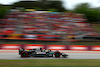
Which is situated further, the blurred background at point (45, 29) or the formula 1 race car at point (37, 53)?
the blurred background at point (45, 29)

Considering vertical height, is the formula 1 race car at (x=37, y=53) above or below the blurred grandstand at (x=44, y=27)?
below

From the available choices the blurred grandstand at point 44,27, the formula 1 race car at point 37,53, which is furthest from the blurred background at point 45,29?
the formula 1 race car at point 37,53

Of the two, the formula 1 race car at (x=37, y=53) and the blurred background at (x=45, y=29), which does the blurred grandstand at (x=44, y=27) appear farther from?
the formula 1 race car at (x=37, y=53)

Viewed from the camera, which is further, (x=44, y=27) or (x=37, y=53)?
(x=44, y=27)

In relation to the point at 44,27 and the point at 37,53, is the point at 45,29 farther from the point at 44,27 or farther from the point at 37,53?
the point at 37,53

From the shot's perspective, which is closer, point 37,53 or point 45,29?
point 37,53

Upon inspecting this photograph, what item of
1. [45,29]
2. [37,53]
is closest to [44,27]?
[45,29]

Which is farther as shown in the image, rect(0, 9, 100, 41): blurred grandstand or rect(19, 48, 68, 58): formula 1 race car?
rect(0, 9, 100, 41): blurred grandstand

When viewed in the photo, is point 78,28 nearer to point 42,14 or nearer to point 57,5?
point 42,14

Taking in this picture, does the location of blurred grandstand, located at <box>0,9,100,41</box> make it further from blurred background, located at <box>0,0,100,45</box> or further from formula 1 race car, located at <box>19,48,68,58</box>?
formula 1 race car, located at <box>19,48,68,58</box>

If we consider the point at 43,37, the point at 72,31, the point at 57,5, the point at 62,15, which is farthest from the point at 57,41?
the point at 57,5

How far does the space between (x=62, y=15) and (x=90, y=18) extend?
1419 centimetres

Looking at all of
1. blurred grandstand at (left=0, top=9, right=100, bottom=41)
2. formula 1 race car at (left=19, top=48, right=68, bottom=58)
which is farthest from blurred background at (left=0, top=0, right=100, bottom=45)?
formula 1 race car at (left=19, top=48, right=68, bottom=58)

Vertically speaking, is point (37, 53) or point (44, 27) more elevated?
point (44, 27)
